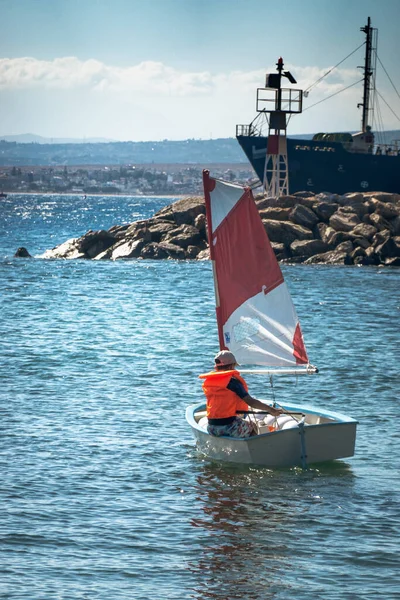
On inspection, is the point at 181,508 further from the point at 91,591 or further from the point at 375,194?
the point at 375,194

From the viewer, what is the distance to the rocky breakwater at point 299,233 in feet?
178

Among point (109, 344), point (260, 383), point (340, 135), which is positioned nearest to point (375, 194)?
point (340, 135)

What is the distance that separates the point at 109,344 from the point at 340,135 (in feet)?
147

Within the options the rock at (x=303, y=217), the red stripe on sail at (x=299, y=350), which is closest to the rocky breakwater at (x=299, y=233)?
the rock at (x=303, y=217)

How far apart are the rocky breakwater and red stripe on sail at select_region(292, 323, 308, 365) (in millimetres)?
36826

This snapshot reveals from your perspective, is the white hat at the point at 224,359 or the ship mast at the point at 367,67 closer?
the white hat at the point at 224,359

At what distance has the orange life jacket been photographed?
15.6 meters

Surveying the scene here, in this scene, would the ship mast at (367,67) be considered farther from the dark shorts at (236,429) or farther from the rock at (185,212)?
the dark shorts at (236,429)

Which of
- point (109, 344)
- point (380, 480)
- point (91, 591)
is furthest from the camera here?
point (109, 344)

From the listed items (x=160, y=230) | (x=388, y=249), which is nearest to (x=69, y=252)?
(x=160, y=230)

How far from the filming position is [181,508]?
14367 millimetres

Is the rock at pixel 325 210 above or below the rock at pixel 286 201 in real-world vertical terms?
below

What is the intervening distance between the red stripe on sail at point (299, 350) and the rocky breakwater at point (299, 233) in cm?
3683

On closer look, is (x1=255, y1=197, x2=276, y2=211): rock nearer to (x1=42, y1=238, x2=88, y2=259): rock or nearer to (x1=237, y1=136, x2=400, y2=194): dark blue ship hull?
(x1=237, y1=136, x2=400, y2=194): dark blue ship hull
